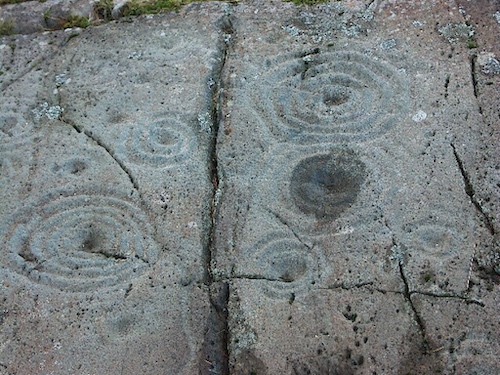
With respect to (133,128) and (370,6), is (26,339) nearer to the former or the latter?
(133,128)

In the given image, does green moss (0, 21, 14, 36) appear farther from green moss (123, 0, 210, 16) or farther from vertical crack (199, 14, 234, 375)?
vertical crack (199, 14, 234, 375)

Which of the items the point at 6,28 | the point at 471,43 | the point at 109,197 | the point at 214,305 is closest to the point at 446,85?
the point at 471,43

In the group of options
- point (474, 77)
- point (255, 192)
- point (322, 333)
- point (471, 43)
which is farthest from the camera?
point (471, 43)

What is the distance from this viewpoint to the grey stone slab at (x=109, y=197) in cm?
273

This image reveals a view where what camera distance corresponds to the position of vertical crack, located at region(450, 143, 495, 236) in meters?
2.89

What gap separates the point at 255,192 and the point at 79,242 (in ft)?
2.66

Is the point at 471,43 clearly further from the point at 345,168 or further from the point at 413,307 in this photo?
the point at 413,307

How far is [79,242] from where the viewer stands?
3061 millimetres

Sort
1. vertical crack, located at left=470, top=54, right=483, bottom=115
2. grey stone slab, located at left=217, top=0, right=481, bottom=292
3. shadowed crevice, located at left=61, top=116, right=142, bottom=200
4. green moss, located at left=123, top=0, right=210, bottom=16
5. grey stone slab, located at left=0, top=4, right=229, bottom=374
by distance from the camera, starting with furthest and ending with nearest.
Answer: green moss, located at left=123, top=0, right=210, bottom=16, vertical crack, located at left=470, top=54, right=483, bottom=115, shadowed crevice, located at left=61, top=116, right=142, bottom=200, grey stone slab, located at left=217, top=0, right=481, bottom=292, grey stone slab, located at left=0, top=4, right=229, bottom=374

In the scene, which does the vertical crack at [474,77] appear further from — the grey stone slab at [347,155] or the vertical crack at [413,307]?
the vertical crack at [413,307]

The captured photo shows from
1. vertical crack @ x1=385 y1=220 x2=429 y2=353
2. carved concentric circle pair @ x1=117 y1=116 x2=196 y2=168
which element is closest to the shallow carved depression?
vertical crack @ x1=385 y1=220 x2=429 y2=353

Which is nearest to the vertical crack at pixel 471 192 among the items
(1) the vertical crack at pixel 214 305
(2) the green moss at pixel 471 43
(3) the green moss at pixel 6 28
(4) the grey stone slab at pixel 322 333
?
(4) the grey stone slab at pixel 322 333

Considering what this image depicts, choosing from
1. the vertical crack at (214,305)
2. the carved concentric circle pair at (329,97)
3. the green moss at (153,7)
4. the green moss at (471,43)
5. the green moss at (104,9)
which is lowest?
the vertical crack at (214,305)

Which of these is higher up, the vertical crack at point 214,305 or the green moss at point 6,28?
the green moss at point 6,28
